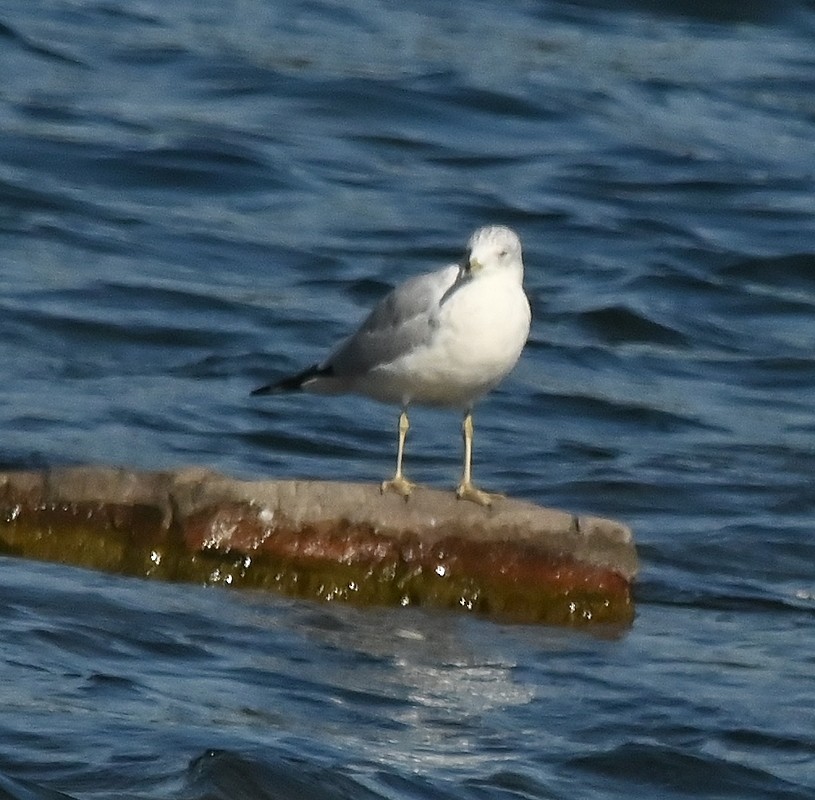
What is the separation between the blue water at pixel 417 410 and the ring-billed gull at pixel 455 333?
2.47ft

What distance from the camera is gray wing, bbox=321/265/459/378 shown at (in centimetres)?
695

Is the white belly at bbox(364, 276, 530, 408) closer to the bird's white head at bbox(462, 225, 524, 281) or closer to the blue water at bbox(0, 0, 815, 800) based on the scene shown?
the bird's white head at bbox(462, 225, 524, 281)

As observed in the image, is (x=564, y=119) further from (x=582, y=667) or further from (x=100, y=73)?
(x=582, y=667)

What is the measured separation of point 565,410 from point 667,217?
458 cm

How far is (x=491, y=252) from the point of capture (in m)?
6.82

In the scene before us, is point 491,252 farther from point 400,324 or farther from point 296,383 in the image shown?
point 296,383

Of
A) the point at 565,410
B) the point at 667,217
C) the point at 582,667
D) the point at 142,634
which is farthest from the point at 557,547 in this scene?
the point at 667,217

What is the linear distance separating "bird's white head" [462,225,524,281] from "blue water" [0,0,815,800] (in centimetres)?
107

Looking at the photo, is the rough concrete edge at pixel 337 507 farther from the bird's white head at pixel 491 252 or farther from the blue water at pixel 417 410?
the bird's white head at pixel 491 252

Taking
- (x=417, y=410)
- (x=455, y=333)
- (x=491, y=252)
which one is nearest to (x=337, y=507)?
(x=455, y=333)

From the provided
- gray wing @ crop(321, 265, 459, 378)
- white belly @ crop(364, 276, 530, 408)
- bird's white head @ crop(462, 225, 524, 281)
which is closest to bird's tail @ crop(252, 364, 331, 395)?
gray wing @ crop(321, 265, 459, 378)

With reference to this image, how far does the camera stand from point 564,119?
663 inches

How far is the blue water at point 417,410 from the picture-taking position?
5.58m

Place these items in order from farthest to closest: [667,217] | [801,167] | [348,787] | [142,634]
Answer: [801,167] < [667,217] < [142,634] < [348,787]
